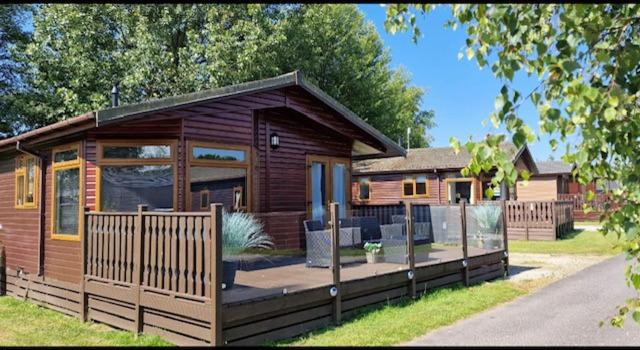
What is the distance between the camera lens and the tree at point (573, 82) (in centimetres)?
228

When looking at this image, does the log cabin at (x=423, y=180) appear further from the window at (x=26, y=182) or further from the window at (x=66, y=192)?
the window at (x=66, y=192)

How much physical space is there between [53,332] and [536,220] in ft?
47.9

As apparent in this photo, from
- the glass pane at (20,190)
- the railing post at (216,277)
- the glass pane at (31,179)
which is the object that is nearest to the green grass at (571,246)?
the railing post at (216,277)

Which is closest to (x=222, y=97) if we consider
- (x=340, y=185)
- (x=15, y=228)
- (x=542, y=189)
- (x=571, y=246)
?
(x=340, y=185)

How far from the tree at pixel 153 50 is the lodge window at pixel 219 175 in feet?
29.1

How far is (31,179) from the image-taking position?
28.8 ft

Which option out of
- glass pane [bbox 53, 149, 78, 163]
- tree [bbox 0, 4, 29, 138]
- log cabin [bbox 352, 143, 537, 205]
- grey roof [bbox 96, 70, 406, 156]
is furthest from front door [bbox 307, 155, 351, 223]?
tree [bbox 0, 4, 29, 138]

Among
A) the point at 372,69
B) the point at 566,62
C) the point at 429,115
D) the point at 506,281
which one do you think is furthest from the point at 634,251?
the point at 429,115

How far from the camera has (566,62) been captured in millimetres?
2176

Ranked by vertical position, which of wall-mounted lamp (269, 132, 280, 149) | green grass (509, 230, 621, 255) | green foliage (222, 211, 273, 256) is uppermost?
wall-mounted lamp (269, 132, 280, 149)

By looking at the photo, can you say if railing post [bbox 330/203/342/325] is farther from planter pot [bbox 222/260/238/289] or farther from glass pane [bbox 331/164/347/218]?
glass pane [bbox 331/164/347/218]

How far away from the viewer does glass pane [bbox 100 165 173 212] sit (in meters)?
7.38

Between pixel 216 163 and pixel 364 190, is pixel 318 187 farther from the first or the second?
pixel 364 190

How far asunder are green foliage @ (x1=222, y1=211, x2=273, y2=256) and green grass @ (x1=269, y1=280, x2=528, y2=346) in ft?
Result: 4.24
